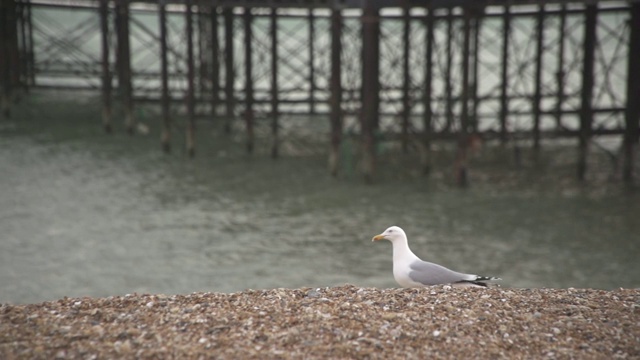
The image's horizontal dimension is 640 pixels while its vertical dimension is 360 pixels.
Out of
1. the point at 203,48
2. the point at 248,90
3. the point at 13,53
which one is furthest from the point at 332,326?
the point at 13,53

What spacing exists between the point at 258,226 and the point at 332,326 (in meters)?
10.3

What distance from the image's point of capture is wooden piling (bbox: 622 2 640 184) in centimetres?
2067

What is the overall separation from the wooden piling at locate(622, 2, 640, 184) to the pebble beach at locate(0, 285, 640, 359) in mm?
12718

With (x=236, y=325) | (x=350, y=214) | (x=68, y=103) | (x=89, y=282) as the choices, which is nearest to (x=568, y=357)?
(x=236, y=325)

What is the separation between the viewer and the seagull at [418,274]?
8992 mm

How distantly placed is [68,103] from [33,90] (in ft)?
9.28

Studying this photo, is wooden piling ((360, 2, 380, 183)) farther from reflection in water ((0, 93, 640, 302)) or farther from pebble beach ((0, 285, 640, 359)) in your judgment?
pebble beach ((0, 285, 640, 359))

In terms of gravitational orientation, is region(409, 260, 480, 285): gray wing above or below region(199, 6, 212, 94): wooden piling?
below

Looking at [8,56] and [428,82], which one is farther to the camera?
[8,56]

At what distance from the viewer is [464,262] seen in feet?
51.7

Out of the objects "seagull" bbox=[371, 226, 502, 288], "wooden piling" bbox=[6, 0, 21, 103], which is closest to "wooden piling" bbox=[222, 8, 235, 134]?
"wooden piling" bbox=[6, 0, 21, 103]

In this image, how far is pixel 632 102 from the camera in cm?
2078

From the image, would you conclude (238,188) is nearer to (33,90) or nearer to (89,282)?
(89,282)

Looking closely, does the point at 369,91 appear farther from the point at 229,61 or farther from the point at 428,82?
the point at 229,61
